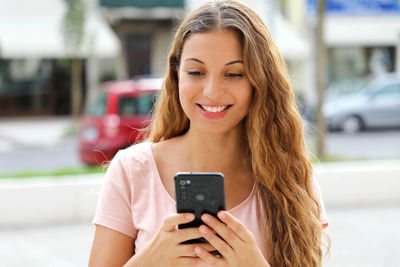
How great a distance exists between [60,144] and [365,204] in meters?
8.55

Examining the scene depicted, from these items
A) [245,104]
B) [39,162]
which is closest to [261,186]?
[245,104]

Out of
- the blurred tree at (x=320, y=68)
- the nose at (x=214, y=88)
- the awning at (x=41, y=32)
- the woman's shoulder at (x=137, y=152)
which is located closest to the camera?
the nose at (x=214, y=88)

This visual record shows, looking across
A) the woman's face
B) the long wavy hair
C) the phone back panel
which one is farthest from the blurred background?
the phone back panel

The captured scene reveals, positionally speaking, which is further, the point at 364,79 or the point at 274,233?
the point at 364,79

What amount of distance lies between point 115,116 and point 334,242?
3722 mm

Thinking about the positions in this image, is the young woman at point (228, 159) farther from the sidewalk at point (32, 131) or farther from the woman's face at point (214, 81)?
the sidewalk at point (32, 131)

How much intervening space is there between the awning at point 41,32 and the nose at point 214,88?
12.1 m

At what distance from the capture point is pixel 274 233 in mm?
1710

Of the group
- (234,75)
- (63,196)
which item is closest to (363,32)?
(63,196)

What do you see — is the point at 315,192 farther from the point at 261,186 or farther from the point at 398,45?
the point at 398,45

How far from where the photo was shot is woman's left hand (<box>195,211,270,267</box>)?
56.9 inches

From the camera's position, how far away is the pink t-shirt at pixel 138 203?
5.47ft

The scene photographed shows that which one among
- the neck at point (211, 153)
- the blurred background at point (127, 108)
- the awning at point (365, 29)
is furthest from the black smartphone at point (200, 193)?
the awning at point (365, 29)

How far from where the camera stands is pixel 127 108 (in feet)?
25.1
